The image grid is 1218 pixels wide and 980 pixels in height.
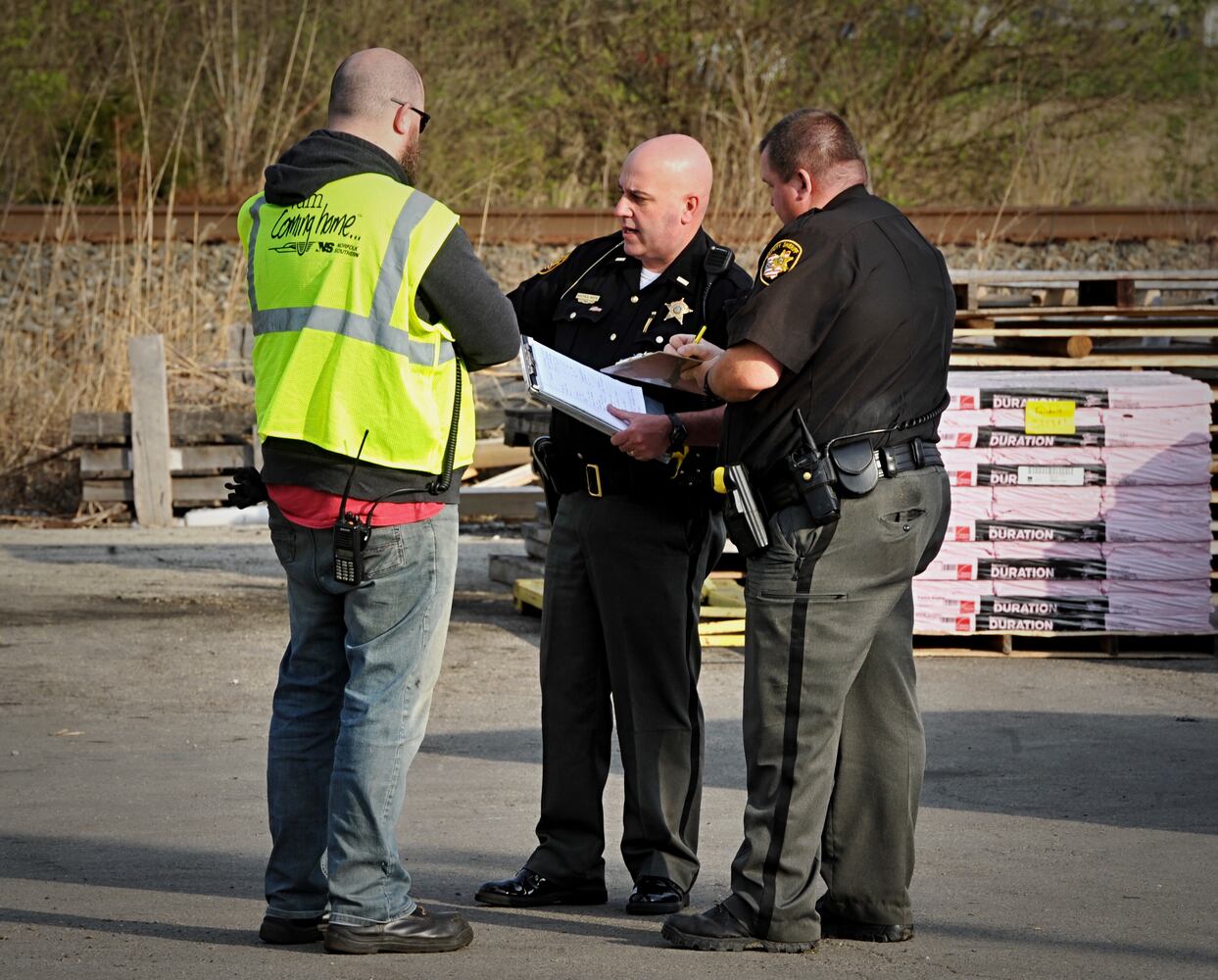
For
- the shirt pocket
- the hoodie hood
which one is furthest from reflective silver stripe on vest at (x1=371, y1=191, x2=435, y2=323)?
the shirt pocket

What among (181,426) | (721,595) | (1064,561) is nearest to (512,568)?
(721,595)

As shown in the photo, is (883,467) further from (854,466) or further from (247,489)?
(247,489)

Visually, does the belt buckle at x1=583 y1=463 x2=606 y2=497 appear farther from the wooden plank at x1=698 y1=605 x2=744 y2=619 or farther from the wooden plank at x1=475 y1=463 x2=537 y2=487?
the wooden plank at x1=475 y1=463 x2=537 y2=487

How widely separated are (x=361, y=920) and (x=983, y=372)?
6.09 metres

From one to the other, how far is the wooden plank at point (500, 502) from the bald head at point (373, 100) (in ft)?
27.9

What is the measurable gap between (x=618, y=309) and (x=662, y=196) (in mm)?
356

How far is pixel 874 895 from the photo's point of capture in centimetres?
428

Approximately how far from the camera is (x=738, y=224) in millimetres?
18219

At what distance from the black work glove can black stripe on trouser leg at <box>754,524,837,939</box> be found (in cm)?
135

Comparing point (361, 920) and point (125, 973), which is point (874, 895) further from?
point (125, 973)

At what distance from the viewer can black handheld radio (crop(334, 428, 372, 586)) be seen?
154 inches

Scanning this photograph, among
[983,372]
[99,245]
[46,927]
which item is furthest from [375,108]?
[99,245]

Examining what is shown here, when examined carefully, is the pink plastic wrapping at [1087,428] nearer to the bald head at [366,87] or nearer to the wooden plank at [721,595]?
the wooden plank at [721,595]

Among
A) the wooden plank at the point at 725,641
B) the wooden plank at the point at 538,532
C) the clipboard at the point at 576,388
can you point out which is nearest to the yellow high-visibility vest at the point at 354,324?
the clipboard at the point at 576,388
